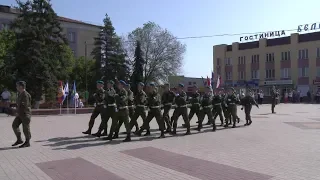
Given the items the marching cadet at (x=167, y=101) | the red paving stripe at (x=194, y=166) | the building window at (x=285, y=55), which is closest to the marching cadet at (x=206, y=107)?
the marching cadet at (x=167, y=101)

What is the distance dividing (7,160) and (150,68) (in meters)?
54.0

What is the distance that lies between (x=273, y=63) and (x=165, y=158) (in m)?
63.7

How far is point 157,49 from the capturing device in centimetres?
6184

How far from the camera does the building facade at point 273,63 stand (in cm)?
6288

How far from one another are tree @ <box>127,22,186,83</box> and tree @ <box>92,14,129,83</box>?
7648 millimetres

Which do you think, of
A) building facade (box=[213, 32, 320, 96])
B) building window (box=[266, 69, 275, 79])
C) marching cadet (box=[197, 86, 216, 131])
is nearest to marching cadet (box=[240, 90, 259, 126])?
marching cadet (box=[197, 86, 216, 131])

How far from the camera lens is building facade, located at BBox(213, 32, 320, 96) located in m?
62.9

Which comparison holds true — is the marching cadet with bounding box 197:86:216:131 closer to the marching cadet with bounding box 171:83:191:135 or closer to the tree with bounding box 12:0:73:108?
the marching cadet with bounding box 171:83:191:135

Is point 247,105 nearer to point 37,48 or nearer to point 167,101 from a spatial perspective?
point 167,101

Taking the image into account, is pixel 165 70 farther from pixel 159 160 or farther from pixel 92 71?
pixel 159 160

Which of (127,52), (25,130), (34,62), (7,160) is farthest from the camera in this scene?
(127,52)

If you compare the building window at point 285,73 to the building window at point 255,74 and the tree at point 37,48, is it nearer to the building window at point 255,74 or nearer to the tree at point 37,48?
the building window at point 255,74

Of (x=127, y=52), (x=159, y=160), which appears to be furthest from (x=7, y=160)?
(x=127, y=52)

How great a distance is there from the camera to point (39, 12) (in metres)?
38.9
